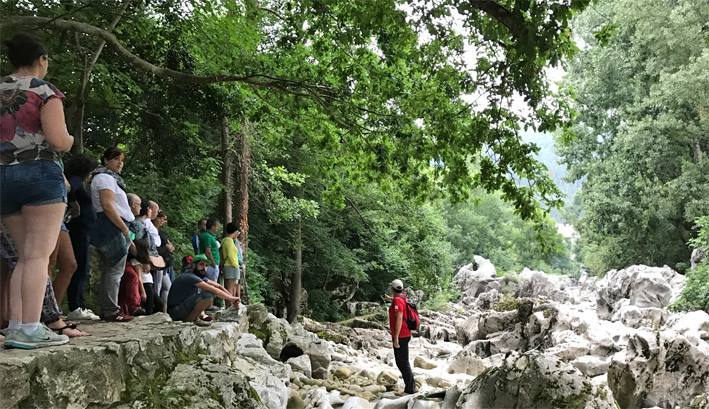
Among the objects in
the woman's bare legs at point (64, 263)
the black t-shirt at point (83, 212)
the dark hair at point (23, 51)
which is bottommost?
the woman's bare legs at point (64, 263)

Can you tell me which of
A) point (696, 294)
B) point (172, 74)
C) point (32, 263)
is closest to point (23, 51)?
point (32, 263)

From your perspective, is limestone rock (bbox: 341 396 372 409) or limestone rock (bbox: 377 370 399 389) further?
limestone rock (bbox: 377 370 399 389)

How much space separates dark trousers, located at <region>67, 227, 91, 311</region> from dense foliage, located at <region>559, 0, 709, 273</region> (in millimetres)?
28695

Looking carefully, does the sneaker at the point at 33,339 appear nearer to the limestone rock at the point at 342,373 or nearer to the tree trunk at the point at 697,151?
the limestone rock at the point at 342,373

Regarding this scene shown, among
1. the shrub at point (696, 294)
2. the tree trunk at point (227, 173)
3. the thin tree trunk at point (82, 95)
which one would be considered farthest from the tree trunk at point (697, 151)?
the thin tree trunk at point (82, 95)

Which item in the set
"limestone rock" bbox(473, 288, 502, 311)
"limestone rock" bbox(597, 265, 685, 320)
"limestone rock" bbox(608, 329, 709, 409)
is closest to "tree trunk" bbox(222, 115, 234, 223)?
"limestone rock" bbox(608, 329, 709, 409)

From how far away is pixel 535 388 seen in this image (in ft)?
17.5

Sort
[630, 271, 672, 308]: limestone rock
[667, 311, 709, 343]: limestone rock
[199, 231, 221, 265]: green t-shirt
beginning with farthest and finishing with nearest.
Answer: [630, 271, 672, 308]: limestone rock < [667, 311, 709, 343]: limestone rock < [199, 231, 221, 265]: green t-shirt

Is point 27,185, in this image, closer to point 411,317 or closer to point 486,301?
point 411,317

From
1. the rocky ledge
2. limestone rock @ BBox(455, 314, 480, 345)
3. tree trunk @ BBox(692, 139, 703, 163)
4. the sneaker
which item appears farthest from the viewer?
tree trunk @ BBox(692, 139, 703, 163)

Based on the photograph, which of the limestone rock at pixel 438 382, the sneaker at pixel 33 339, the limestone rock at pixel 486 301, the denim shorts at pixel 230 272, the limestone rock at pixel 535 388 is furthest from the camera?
the limestone rock at pixel 486 301

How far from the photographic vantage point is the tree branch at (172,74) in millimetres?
6621

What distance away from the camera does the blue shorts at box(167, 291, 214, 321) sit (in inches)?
284

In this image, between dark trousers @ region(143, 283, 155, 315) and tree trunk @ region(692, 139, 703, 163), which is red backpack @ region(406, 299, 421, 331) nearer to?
dark trousers @ region(143, 283, 155, 315)
